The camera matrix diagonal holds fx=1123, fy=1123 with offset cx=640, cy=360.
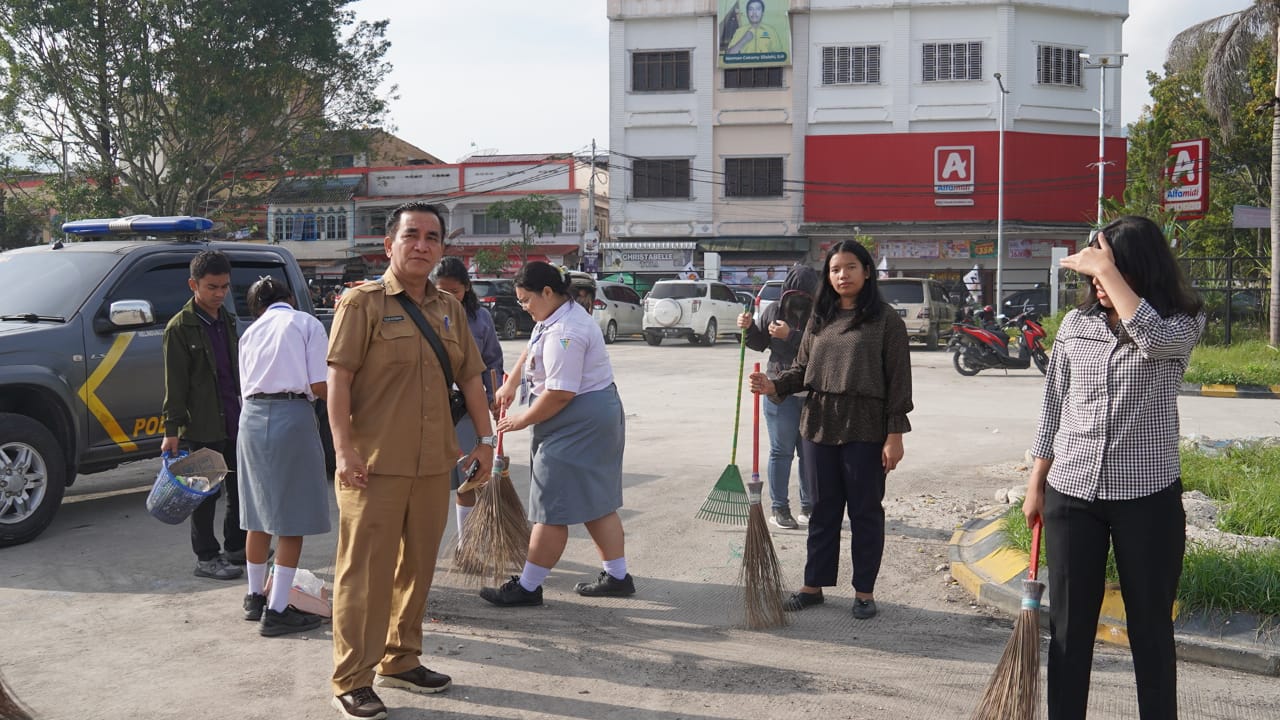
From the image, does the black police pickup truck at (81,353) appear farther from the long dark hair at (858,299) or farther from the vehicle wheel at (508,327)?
the vehicle wheel at (508,327)

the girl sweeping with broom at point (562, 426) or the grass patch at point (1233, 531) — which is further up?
the girl sweeping with broom at point (562, 426)

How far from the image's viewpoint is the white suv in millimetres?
27984

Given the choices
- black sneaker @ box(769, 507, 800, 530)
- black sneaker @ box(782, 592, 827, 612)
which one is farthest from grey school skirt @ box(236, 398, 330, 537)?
black sneaker @ box(769, 507, 800, 530)

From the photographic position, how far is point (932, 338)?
86.7 feet

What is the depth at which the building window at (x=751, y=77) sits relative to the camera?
43.8 metres

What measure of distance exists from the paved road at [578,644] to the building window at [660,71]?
3793cm

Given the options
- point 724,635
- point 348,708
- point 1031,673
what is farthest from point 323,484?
point 1031,673

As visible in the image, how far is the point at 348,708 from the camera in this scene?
13.6ft

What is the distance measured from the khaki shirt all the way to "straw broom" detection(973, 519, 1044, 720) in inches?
85.3

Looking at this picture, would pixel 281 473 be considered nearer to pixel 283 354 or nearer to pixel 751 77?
pixel 283 354

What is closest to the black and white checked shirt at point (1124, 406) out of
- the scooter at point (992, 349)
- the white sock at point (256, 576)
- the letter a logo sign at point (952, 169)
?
the white sock at point (256, 576)

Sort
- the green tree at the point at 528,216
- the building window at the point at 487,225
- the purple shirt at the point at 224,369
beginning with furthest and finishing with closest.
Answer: the building window at the point at 487,225 → the green tree at the point at 528,216 → the purple shirt at the point at 224,369

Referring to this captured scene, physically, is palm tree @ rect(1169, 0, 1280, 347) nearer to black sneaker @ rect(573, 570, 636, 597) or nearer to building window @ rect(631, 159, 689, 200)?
black sneaker @ rect(573, 570, 636, 597)

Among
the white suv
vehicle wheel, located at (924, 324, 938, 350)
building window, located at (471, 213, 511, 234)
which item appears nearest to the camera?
vehicle wheel, located at (924, 324, 938, 350)
